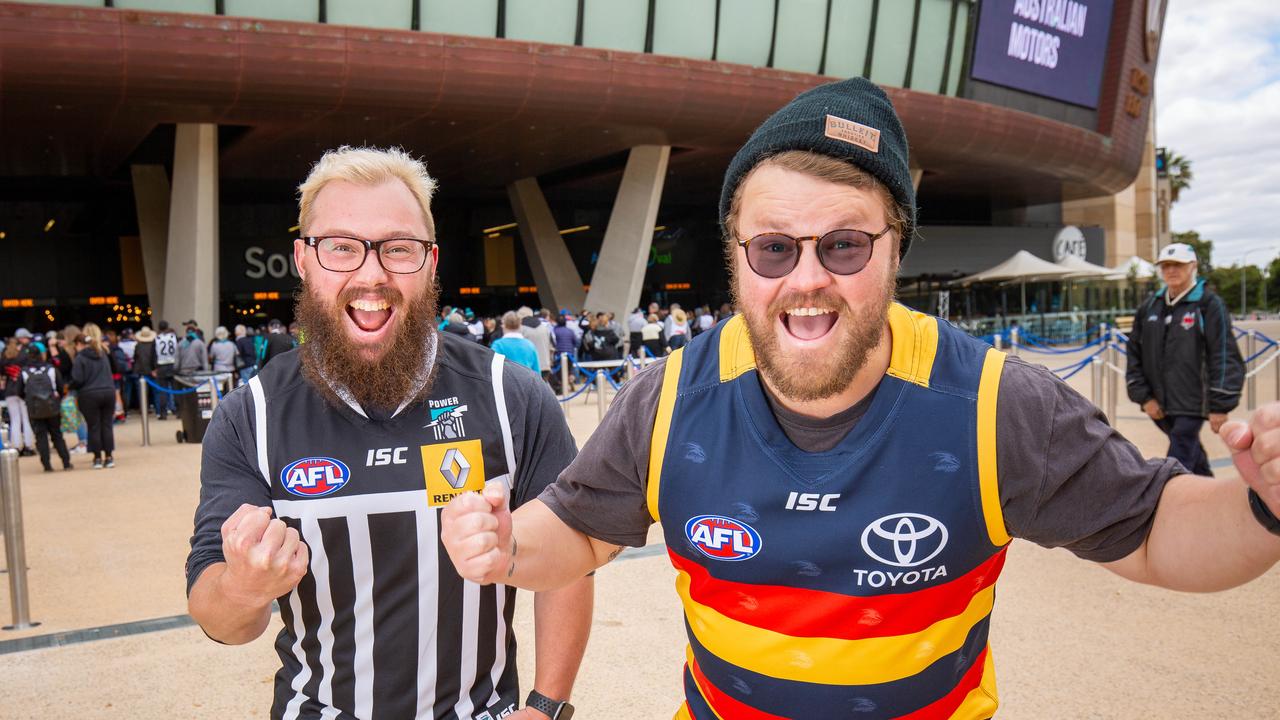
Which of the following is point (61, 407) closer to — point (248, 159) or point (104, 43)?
point (104, 43)

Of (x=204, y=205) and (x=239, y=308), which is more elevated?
(x=204, y=205)

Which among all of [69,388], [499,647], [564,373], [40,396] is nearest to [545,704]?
[499,647]

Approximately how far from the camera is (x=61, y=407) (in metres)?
12.9

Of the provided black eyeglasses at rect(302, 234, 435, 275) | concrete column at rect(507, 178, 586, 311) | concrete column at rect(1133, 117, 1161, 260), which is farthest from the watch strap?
concrete column at rect(1133, 117, 1161, 260)

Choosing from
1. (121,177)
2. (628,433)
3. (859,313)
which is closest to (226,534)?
(628,433)

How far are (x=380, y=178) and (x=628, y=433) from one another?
1.07 metres

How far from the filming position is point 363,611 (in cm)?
240

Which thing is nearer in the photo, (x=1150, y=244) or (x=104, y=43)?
(x=104, y=43)

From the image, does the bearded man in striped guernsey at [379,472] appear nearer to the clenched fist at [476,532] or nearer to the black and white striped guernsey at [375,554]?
the black and white striped guernsey at [375,554]

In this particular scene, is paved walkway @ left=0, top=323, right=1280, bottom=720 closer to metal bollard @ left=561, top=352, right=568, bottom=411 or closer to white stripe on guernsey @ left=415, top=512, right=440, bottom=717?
white stripe on guernsey @ left=415, top=512, right=440, bottom=717

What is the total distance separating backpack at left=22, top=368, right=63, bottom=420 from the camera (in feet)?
40.1

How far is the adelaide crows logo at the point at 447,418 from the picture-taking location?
2.55 metres

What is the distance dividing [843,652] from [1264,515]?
0.80 m

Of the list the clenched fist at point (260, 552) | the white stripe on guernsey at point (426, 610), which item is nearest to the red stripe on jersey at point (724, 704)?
the white stripe on guernsey at point (426, 610)
